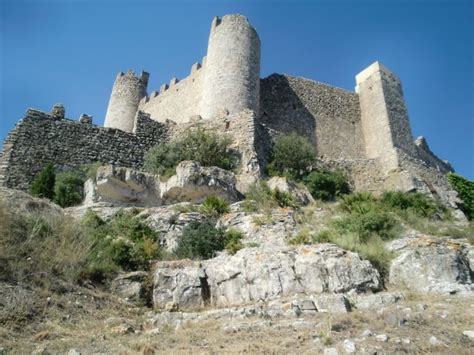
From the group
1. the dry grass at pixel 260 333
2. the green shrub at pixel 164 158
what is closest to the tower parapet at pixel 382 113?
the green shrub at pixel 164 158

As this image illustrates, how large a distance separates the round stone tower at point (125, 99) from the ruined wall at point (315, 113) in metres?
8.68

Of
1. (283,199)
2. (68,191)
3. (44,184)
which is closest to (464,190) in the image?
(283,199)

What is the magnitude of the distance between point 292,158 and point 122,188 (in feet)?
22.4

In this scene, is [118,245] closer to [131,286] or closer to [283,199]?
[131,286]

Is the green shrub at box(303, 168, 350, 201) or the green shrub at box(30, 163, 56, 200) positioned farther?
the green shrub at box(303, 168, 350, 201)

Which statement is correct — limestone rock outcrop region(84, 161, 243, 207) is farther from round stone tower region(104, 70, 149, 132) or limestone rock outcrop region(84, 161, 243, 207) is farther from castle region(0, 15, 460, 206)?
round stone tower region(104, 70, 149, 132)

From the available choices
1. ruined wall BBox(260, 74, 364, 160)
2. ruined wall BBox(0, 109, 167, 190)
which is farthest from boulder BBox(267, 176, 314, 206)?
ruined wall BBox(260, 74, 364, 160)

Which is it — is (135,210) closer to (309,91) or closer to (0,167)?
(0,167)

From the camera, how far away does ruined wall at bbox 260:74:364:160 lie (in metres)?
24.3

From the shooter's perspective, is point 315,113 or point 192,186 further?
point 315,113

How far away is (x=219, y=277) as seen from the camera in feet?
27.3

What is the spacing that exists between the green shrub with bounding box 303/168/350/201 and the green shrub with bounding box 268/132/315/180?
542mm

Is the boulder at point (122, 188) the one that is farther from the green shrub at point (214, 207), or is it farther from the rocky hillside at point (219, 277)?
the green shrub at point (214, 207)

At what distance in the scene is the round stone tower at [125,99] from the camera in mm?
28250
